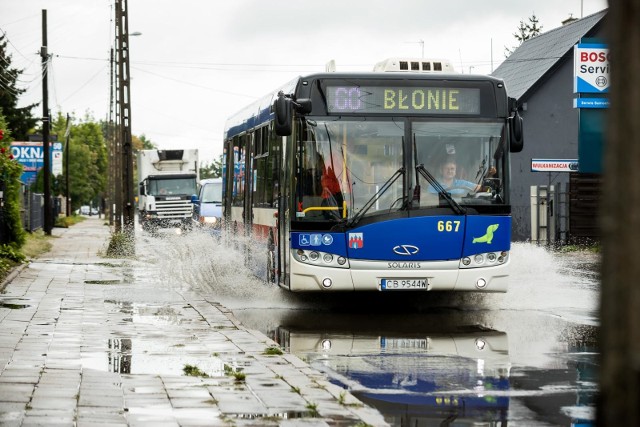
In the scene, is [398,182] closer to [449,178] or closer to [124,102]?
[449,178]

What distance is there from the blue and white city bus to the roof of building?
32.4 meters

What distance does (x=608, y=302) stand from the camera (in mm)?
3281

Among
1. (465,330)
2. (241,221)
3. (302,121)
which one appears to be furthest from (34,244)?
(465,330)

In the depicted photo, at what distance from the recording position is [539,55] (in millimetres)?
54125

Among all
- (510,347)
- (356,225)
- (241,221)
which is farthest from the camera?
(241,221)

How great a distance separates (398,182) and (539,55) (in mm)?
40224

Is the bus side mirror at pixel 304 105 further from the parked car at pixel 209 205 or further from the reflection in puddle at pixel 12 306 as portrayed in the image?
the parked car at pixel 209 205

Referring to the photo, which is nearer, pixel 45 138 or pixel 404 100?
pixel 404 100

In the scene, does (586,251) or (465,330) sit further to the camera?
(586,251)

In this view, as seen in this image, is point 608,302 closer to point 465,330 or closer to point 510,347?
point 510,347

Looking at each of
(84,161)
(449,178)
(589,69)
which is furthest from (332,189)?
(84,161)

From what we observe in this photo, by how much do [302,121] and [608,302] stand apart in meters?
12.4

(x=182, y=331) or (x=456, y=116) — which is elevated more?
(x=456, y=116)

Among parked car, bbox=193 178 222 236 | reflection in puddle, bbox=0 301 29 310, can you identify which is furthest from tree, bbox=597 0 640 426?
parked car, bbox=193 178 222 236
